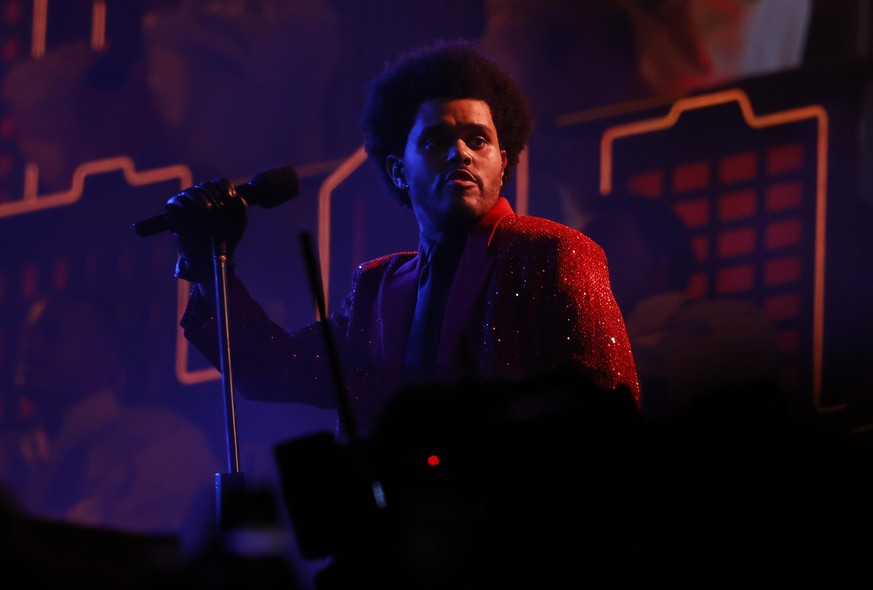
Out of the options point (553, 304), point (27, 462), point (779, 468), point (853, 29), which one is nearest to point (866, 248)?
point (853, 29)

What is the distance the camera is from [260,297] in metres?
3.50

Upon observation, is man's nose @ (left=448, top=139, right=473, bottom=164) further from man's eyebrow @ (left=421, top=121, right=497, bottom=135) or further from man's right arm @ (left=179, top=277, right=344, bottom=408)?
man's right arm @ (left=179, top=277, right=344, bottom=408)

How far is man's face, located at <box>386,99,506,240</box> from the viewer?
2.19 meters

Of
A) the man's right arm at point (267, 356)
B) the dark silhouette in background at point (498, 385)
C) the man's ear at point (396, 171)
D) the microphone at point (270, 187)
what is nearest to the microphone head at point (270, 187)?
the microphone at point (270, 187)

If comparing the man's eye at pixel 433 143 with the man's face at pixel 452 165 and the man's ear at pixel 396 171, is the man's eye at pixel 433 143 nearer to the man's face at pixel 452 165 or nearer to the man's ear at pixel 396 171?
the man's face at pixel 452 165

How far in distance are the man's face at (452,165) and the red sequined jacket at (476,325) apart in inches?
2.0

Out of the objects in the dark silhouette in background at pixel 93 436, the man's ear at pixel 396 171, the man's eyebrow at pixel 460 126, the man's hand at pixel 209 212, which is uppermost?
the man's eyebrow at pixel 460 126

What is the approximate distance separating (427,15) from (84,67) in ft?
3.93

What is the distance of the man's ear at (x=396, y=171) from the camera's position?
7.86 feet

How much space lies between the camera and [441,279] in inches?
86.0

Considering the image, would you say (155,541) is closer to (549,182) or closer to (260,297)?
(549,182)

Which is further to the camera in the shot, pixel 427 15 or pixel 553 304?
pixel 427 15

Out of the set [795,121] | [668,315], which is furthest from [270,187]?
[795,121]

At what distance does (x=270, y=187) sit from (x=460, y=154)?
0.39m
